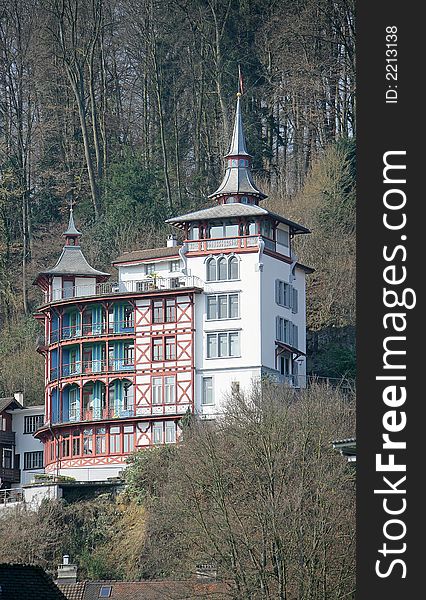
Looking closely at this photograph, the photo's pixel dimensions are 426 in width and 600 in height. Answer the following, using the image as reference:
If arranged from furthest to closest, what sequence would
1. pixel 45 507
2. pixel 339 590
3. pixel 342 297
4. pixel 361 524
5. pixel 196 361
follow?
pixel 342 297 → pixel 196 361 → pixel 45 507 → pixel 339 590 → pixel 361 524

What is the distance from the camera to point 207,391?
7825cm

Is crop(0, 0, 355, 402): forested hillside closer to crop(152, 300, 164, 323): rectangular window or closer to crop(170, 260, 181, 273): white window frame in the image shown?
crop(170, 260, 181, 273): white window frame

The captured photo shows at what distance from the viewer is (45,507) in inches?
2908

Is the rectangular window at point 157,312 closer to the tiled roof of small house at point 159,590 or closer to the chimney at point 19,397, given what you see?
the chimney at point 19,397

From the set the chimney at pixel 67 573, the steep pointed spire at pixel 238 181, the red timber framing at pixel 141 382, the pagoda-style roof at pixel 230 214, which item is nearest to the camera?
the chimney at pixel 67 573

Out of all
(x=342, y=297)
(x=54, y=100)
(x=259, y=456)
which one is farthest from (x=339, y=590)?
(x=54, y=100)

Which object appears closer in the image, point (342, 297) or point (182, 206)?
point (342, 297)

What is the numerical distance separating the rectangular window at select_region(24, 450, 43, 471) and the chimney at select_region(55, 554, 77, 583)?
71.4 ft

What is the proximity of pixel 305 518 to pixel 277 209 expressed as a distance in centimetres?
4673

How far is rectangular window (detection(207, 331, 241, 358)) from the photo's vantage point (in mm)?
78625

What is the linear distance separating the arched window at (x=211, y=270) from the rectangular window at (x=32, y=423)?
12527mm

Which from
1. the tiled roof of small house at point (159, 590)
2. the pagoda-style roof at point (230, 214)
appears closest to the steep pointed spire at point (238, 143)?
the pagoda-style roof at point (230, 214)

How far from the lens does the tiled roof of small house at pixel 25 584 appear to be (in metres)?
34.4

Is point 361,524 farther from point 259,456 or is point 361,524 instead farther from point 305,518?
point 259,456
